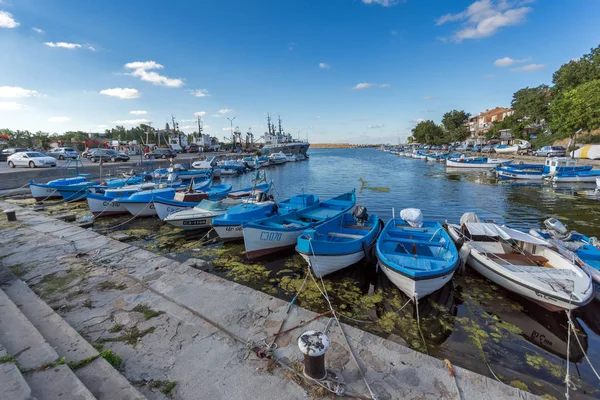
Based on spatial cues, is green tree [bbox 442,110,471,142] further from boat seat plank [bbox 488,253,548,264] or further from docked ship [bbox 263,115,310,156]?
boat seat plank [bbox 488,253,548,264]

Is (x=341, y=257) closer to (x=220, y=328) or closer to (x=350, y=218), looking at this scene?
(x=350, y=218)

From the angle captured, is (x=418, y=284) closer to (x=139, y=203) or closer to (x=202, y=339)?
(x=202, y=339)

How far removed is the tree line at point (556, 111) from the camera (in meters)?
35.1

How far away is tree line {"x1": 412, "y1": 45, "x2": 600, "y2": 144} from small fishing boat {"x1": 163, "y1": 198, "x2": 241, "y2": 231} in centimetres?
4692

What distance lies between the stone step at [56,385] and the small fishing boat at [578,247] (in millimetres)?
10724

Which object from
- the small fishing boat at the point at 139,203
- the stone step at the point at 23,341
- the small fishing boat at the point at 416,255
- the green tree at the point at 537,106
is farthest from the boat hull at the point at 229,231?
the green tree at the point at 537,106

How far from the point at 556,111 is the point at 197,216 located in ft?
178

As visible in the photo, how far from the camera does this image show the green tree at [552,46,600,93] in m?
47.7

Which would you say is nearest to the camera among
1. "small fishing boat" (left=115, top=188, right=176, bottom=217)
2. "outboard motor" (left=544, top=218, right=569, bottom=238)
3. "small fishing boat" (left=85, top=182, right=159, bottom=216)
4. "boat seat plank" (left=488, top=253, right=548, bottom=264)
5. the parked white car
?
"boat seat plank" (left=488, top=253, right=548, bottom=264)

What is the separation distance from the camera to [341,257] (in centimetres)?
820

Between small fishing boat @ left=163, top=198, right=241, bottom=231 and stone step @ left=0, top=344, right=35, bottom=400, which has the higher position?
stone step @ left=0, top=344, right=35, bottom=400

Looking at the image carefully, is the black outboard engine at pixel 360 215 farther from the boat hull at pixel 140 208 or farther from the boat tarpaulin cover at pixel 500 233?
the boat hull at pixel 140 208

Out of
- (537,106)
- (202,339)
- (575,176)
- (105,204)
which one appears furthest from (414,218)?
(537,106)

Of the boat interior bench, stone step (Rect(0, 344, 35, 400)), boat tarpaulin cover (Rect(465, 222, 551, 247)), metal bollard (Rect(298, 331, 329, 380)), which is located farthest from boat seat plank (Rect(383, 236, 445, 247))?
stone step (Rect(0, 344, 35, 400))
